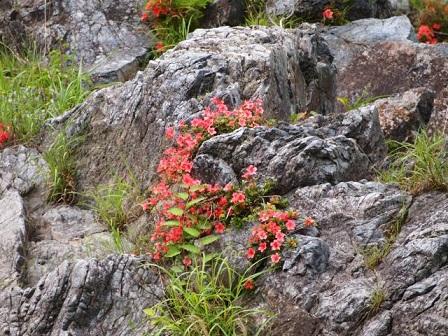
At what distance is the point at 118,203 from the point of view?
6.50 metres

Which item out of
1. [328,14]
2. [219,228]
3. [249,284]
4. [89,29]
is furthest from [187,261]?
[328,14]

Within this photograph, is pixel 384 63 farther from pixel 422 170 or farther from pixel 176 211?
pixel 176 211

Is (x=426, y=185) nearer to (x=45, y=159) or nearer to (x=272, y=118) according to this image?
(x=272, y=118)

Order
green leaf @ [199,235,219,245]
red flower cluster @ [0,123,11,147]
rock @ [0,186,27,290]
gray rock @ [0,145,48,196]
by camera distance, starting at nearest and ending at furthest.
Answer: green leaf @ [199,235,219,245]
rock @ [0,186,27,290]
gray rock @ [0,145,48,196]
red flower cluster @ [0,123,11,147]

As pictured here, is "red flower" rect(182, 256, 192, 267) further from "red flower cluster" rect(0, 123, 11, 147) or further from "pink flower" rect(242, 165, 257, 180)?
"red flower cluster" rect(0, 123, 11, 147)

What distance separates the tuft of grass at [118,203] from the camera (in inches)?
253

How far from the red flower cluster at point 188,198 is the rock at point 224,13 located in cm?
441

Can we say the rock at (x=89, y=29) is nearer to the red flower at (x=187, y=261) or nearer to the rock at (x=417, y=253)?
the red flower at (x=187, y=261)

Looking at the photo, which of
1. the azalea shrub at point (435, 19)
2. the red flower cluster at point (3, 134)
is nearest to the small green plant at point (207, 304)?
the red flower cluster at point (3, 134)

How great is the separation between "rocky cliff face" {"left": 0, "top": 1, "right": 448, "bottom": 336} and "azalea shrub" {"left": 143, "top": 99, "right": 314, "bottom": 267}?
0.33 feet

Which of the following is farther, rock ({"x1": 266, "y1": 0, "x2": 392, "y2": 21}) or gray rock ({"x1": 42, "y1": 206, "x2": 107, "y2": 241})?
rock ({"x1": 266, "y1": 0, "x2": 392, "y2": 21})

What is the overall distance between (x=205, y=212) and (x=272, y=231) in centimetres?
61

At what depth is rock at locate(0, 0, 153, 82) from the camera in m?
10.1

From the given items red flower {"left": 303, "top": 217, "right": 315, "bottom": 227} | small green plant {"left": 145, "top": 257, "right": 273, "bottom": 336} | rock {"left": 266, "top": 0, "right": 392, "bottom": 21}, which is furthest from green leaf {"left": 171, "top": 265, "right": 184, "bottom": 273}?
rock {"left": 266, "top": 0, "right": 392, "bottom": 21}
